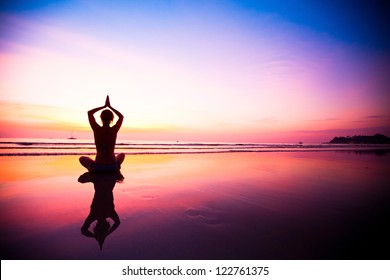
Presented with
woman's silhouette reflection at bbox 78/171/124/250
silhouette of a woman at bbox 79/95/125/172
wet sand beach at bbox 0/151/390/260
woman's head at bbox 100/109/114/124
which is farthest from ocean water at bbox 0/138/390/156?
wet sand beach at bbox 0/151/390/260

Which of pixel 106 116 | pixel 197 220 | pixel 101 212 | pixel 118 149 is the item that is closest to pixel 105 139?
pixel 106 116

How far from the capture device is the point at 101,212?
332cm

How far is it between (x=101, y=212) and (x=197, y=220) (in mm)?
1511

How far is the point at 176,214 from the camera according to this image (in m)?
3.29

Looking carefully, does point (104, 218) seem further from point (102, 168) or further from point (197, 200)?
point (102, 168)

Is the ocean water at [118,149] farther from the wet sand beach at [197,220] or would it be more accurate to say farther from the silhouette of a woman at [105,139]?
the wet sand beach at [197,220]

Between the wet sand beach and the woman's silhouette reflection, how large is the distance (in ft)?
0.13

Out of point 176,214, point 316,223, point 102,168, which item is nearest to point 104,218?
point 176,214

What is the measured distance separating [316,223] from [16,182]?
6.54 m

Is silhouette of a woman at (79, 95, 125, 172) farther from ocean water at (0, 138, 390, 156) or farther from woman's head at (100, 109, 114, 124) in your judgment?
ocean water at (0, 138, 390, 156)

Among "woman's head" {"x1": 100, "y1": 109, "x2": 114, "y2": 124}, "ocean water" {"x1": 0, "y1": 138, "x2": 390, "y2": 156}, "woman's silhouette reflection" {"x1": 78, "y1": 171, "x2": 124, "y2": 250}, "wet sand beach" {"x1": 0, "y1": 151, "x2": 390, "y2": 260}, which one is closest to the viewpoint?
"wet sand beach" {"x1": 0, "y1": 151, "x2": 390, "y2": 260}

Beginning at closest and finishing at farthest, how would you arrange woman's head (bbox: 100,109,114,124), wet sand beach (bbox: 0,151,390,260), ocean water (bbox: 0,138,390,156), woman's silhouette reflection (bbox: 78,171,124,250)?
wet sand beach (bbox: 0,151,390,260) → woman's silhouette reflection (bbox: 78,171,124,250) → woman's head (bbox: 100,109,114,124) → ocean water (bbox: 0,138,390,156)

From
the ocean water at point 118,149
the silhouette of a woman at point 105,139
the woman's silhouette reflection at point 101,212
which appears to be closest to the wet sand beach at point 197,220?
the woman's silhouette reflection at point 101,212

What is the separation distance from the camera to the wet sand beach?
2256 mm
